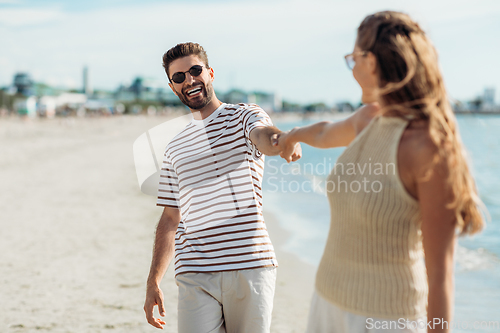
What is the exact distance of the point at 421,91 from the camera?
1280mm

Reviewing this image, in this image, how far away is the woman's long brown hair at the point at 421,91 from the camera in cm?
123

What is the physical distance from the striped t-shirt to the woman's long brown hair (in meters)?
0.91

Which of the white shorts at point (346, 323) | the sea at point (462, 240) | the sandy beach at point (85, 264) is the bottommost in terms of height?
the sea at point (462, 240)

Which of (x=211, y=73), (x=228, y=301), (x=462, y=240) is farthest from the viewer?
(x=462, y=240)

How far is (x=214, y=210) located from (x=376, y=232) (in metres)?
1.03

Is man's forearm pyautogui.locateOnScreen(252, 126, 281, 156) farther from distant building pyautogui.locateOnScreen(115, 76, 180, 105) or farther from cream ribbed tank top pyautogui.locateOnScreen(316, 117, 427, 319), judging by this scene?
distant building pyautogui.locateOnScreen(115, 76, 180, 105)

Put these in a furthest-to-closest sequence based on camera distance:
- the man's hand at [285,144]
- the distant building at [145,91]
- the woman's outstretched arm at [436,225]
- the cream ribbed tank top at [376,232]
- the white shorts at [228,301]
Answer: the distant building at [145,91] < the white shorts at [228,301] < the man's hand at [285,144] < the cream ribbed tank top at [376,232] < the woman's outstretched arm at [436,225]

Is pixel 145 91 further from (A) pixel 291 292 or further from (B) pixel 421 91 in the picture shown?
(B) pixel 421 91

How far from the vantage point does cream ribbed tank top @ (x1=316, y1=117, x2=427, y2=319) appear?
1.32 metres

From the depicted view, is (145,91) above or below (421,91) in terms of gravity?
above

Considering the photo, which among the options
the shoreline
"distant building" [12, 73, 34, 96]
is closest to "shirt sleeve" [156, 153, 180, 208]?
the shoreline

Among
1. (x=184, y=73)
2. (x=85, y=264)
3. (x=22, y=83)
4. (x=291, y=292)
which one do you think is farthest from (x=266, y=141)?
(x=22, y=83)

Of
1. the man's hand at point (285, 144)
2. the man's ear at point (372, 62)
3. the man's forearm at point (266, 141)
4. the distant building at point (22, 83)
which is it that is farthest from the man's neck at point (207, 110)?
the distant building at point (22, 83)

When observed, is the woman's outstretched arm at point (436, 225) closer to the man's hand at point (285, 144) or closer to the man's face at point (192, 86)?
the man's hand at point (285, 144)
